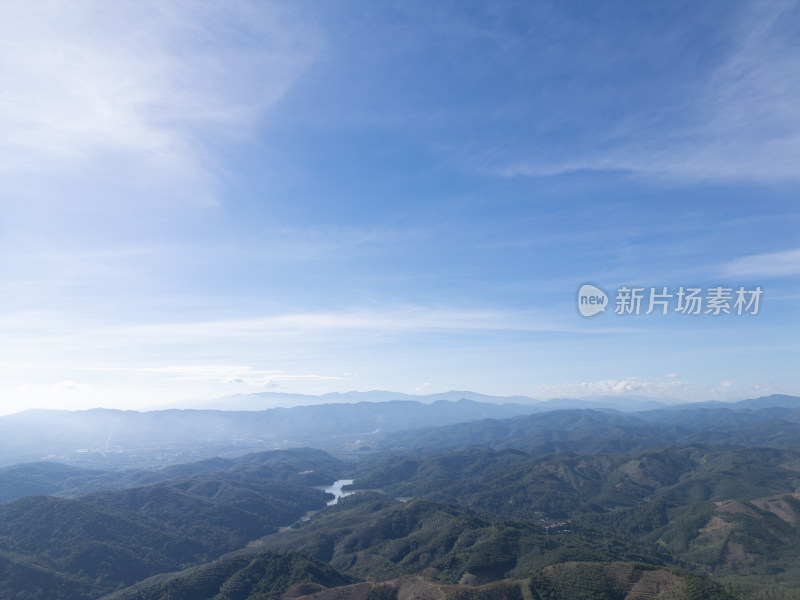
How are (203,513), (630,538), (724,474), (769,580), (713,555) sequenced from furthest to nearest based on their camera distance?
(724,474) → (203,513) → (630,538) → (713,555) → (769,580)

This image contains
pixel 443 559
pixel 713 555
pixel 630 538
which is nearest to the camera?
pixel 443 559

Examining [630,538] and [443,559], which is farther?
[630,538]

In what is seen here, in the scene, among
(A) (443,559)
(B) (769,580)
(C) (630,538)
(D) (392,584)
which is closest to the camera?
(D) (392,584)

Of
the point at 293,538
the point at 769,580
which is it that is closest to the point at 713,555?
the point at 769,580

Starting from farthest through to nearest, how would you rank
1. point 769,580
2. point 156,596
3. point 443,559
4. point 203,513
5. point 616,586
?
point 203,513 → point 443,559 → point 769,580 → point 156,596 → point 616,586

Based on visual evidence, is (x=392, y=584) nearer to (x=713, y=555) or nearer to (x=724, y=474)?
(x=713, y=555)

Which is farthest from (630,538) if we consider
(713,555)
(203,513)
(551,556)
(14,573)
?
(14,573)

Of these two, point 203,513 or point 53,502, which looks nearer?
point 53,502

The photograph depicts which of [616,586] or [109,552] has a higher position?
[616,586]

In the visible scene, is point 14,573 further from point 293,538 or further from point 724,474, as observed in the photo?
point 724,474
